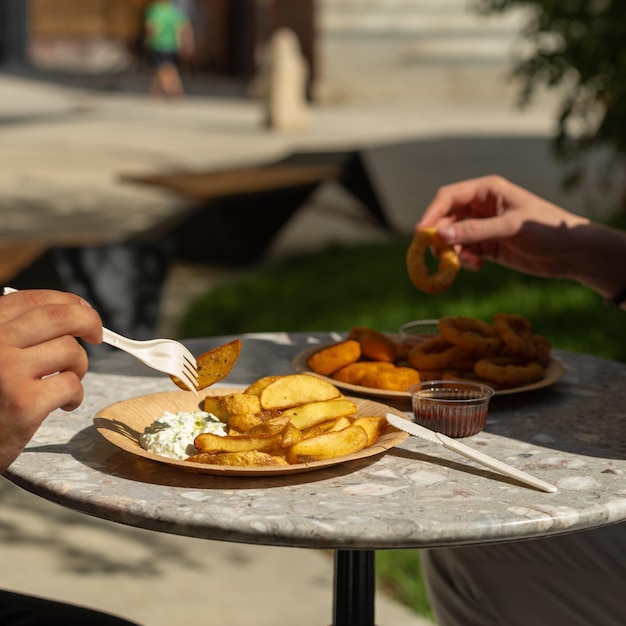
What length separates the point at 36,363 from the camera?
5.16 feet

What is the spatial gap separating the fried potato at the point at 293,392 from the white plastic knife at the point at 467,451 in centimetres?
13

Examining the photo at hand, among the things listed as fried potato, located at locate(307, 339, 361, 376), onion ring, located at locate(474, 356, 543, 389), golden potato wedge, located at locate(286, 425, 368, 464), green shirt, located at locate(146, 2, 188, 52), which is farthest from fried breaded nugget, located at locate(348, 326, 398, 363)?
green shirt, located at locate(146, 2, 188, 52)

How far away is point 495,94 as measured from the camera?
77.5 feet

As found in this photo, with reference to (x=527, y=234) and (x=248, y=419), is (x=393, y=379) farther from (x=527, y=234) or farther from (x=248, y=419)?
(x=527, y=234)

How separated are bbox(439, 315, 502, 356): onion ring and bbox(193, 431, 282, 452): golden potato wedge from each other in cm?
61

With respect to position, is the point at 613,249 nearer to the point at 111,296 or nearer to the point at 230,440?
the point at 230,440

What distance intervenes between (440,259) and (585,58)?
5.46 meters

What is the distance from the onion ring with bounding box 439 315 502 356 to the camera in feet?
7.37

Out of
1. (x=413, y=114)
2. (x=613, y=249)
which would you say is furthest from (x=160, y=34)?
(x=613, y=249)

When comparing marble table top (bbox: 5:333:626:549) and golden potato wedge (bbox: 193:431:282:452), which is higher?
golden potato wedge (bbox: 193:431:282:452)

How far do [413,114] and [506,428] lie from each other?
20.6 meters

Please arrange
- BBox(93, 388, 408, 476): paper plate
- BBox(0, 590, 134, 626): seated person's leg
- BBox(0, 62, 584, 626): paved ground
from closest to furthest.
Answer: BBox(93, 388, 408, 476): paper plate → BBox(0, 590, 134, 626): seated person's leg → BBox(0, 62, 584, 626): paved ground

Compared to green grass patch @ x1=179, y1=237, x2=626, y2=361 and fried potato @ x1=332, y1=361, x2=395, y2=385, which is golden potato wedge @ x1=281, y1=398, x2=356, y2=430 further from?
green grass patch @ x1=179, y1=237, x2=626, y2=361

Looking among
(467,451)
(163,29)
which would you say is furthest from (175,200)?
(163,29)
